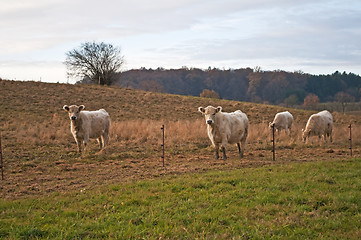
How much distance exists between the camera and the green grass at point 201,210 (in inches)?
214

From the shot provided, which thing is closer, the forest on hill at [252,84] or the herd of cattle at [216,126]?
the herd of cattle at [216,126]

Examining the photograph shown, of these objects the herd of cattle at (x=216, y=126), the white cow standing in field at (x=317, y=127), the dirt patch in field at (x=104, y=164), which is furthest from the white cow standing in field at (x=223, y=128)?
the white cow standing in field at (x=317, y=127)

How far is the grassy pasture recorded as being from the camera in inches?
221

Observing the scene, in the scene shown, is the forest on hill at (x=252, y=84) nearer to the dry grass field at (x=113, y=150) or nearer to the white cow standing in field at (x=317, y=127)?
the dry grass field at (x=113, y=150)

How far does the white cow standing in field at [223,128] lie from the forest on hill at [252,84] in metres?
51.1

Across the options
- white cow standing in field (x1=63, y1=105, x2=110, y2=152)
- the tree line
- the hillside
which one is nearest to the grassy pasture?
white cow standing in field (x1=63, y1=105, x2=110, y2=152)

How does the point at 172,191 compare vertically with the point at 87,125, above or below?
below

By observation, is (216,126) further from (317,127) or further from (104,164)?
(317,127)

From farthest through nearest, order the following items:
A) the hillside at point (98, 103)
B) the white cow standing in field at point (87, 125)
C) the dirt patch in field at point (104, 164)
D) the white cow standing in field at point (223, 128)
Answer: the hillside at point (98, 103) < the white cow standing in field at point (87, 125) < the white cow standing in field at point (223, 128) < the dirt patch in field at point (104, 164)

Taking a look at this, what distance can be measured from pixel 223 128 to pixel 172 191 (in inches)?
241

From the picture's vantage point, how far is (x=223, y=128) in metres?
13.7

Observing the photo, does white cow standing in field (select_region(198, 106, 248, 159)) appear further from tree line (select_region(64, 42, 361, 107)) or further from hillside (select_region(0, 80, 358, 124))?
tree line (select_region(64, 42, 361, 107))

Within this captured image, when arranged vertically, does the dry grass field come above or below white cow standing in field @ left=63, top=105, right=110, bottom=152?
below

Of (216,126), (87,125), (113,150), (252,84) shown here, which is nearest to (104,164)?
(113,150)
